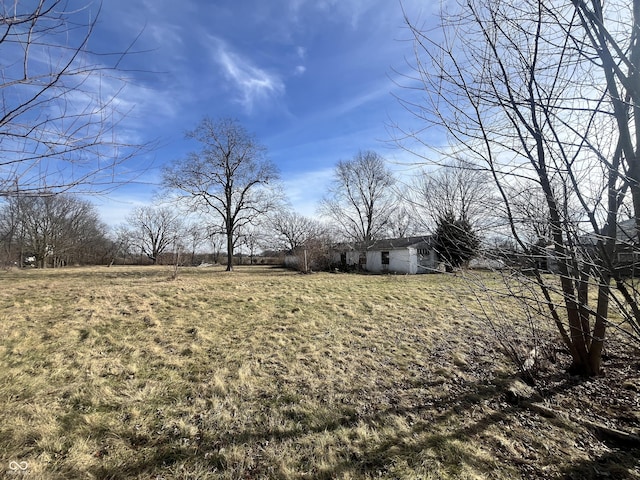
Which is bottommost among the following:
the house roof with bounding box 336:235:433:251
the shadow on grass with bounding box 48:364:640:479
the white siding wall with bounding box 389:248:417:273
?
the shadow on grass with bounding box 48:364:640:479

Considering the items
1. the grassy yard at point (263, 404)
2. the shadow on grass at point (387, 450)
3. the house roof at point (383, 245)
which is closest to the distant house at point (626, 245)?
the grassy yard at point (263, 404)

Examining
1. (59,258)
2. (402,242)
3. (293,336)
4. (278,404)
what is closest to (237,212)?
(402,242)

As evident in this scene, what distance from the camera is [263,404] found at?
9.87 ft

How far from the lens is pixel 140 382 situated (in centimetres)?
331

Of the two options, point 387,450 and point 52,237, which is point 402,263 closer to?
point 387,450

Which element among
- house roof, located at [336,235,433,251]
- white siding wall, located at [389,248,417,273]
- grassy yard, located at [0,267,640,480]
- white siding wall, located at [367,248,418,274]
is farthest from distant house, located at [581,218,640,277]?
white siding wall, located at [389,248,417,273]

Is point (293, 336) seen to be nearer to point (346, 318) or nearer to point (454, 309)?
point (346, 318)

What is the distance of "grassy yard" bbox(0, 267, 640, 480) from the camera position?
2146 millimetres

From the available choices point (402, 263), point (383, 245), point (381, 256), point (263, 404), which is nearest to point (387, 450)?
point (263, 404)

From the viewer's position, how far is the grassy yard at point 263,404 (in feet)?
7.04

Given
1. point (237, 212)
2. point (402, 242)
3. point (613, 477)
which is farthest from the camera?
point (402, 242)

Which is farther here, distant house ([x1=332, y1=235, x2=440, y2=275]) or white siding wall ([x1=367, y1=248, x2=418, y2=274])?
distant house ([x1=332, y1=235, x2=440, y2=275])

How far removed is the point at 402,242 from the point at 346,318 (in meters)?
17.9

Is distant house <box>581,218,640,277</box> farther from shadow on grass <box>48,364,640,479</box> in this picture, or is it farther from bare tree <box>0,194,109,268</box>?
bare tree <box>0,194,109,268</box>
